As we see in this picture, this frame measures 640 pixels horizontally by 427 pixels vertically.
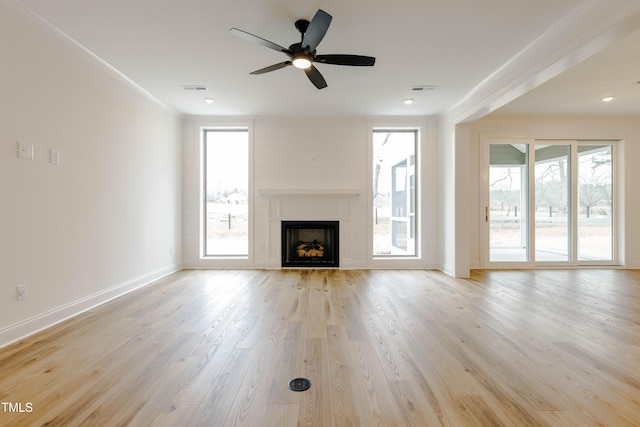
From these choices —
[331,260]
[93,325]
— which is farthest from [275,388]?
[331,260]

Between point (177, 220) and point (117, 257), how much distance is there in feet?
5.20

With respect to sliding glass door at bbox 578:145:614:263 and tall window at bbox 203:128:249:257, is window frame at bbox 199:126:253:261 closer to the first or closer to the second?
tall window at bbox 203:128:249:257

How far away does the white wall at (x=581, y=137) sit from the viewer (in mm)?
5305

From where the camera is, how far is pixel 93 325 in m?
2.73

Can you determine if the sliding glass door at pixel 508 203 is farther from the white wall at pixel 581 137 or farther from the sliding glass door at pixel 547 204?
the white wall at pixel 581 137

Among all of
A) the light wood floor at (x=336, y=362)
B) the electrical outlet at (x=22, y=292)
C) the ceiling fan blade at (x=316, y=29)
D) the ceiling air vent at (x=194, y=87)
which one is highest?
the ceiling air vent at (x=194, y=87)

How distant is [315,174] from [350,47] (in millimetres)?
2574

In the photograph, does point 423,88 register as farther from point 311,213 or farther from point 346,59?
point 311,213

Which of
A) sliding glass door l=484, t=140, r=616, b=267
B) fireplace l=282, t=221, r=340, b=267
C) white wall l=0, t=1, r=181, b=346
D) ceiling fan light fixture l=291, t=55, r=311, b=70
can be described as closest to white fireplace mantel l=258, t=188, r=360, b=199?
fireplace l=282, t=221, r=340, b=267

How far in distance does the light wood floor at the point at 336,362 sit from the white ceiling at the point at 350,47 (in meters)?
2.41

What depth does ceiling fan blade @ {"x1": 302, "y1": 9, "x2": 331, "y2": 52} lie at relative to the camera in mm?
2203

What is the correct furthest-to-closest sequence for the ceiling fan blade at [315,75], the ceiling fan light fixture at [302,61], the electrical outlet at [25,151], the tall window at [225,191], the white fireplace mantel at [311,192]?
the tall window at [225,191], the white fireplace mantel at [311,192], the ceiling fan blade at [315,75], the ceiling fan light fixture at [302,61], the electrical outlet at [25,151]

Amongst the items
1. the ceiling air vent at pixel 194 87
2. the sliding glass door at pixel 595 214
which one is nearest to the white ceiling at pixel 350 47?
the ceiling air vent at pixel 194 87

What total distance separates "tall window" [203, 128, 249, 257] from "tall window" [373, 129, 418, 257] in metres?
2.43
